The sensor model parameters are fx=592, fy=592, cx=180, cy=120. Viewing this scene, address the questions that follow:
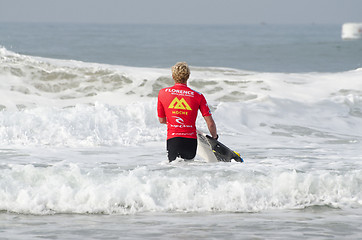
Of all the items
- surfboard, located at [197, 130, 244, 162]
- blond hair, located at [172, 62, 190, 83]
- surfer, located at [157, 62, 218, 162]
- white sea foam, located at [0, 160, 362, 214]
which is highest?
blond hair, located at [172, 62, 190, 83]

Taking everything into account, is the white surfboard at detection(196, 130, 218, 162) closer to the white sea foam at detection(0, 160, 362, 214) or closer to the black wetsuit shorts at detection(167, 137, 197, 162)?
the white sea foam at detection(0, 160, 362, 214)

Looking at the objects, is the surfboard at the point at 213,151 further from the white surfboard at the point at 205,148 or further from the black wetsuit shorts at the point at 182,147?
the black wetsuit shorts at the point at 182,147

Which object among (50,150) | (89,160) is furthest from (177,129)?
(50,150)

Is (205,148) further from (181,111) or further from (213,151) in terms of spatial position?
(181,111)

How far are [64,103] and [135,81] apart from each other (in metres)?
2.76

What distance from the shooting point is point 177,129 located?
663 centimetres

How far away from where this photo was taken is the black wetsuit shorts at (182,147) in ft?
21.8

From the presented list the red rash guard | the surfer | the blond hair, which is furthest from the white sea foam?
the blond hair

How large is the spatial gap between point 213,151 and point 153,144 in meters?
3.12

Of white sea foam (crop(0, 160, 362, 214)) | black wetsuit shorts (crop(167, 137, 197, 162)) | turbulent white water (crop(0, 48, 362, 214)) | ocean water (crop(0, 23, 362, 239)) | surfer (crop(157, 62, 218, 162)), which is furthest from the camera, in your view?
black wetsuit shorts (crop(167, 137, 197, 162))

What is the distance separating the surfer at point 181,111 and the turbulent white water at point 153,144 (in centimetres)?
33

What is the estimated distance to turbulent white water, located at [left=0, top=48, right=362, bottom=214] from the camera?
20.7 feet

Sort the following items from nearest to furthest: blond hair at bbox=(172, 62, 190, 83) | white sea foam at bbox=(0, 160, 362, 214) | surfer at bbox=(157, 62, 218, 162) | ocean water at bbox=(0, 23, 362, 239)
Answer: ocean water at bbox=(0, 23, 362, 239) → white sea foam at bbox=(0, 160, 362, 214) → blond hair at bbox=(172, 62, 190, 83) → surfer at bbox=(157, 62, 218, 162)

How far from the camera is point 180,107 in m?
6.56
